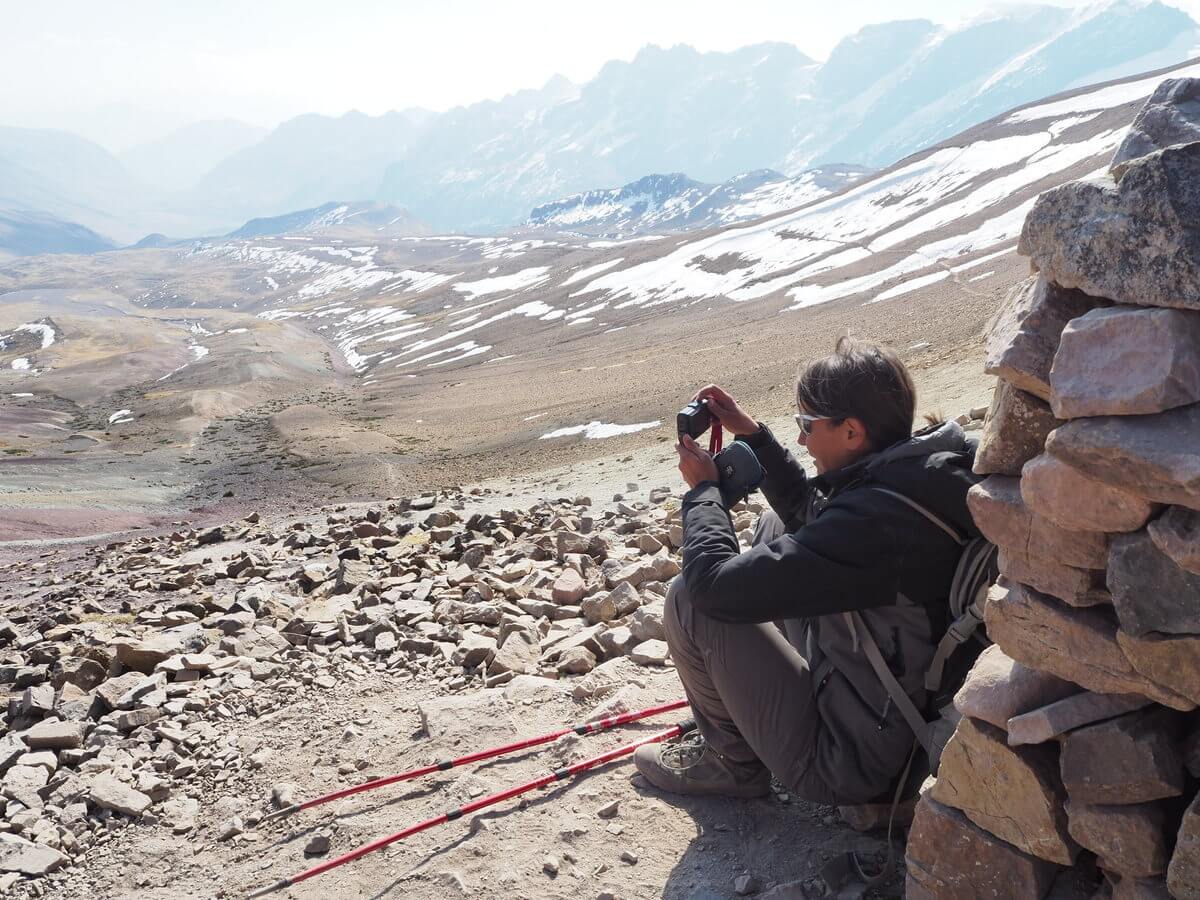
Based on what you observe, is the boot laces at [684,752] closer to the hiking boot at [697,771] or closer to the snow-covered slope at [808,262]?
the hiking boot at [697,771]

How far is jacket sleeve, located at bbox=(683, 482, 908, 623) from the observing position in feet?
9.21

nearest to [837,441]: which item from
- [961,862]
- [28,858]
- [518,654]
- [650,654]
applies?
[961,862]

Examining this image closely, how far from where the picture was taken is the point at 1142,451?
1.99 m

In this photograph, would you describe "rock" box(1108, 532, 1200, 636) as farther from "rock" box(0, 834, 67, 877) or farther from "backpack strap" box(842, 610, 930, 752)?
"rock" box(0, 834, 67, 877)

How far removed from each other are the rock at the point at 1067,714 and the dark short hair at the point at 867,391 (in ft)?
3.45

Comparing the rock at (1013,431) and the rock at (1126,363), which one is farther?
the rock at (1013,431)

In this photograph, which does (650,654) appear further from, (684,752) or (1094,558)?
(1094,558)

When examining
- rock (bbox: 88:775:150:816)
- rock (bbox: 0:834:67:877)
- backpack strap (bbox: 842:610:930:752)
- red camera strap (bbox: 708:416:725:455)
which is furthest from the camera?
rock (bbox: 88:775:150:816)

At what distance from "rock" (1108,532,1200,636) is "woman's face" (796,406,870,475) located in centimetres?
105

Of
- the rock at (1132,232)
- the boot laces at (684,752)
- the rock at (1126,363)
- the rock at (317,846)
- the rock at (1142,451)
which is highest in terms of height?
the rock at (1132,232)

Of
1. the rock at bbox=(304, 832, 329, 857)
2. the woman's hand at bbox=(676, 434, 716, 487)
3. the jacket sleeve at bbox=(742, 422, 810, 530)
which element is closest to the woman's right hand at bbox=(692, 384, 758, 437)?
the jacket sleeve at bbox=(742, 422, 810, 530)

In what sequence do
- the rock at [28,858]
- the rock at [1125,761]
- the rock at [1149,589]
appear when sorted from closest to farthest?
the rock at [1149,589] → the rock at [1125,761] → the rock at [28,858]

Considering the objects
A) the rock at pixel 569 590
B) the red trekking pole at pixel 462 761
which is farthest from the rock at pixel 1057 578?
the rock at pixel 569 590

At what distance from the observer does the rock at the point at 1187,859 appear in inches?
84.4
